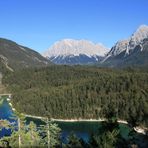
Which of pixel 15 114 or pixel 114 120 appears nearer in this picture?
pixel 15 114

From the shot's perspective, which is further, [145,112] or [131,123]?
[145,112]

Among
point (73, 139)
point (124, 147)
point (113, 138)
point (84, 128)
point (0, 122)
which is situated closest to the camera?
point (0, 122)

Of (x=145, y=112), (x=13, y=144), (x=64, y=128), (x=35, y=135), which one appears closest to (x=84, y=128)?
(x=64, y=128)

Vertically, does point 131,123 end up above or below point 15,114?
below

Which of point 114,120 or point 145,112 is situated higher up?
point 114,120

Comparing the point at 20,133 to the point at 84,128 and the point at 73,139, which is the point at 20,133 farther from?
the point at 84,128

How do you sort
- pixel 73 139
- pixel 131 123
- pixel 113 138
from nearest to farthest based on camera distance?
1. pixel 113 138
2. pixel 131 123
3. pixel 73 139

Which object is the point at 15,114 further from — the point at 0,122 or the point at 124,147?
the point at 124,147

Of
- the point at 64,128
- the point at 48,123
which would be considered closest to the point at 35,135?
the point at 48,123

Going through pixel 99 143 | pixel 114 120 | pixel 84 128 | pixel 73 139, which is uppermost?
pixel 114 120
